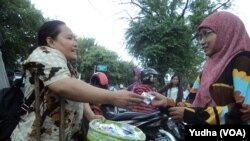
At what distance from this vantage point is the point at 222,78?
6.89 ft

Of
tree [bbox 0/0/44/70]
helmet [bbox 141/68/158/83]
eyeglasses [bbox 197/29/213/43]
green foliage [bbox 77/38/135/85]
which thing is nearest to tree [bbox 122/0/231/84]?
tree [bbox 0/0/44/70]

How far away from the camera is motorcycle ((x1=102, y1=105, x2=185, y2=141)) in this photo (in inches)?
157

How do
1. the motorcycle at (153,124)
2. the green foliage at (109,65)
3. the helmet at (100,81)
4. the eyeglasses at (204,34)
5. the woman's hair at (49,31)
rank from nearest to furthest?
the woman's hair at (49,31) < the eyeglasses at (204,34) < the motorcycle at (153,124) < the helmet at (100,81) < the green foliage at (109,65)

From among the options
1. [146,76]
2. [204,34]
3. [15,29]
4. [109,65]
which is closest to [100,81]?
[146,76]

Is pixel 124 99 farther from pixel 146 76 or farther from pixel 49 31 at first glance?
pixel 146 76

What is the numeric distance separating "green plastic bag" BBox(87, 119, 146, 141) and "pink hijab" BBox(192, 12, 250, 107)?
0.50 meters

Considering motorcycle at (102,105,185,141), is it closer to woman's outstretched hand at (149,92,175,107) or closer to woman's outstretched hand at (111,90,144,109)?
woman's outstretched hand at (149,92,175,107)

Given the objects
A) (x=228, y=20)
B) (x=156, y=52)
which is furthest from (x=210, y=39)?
(x=156, y=52)

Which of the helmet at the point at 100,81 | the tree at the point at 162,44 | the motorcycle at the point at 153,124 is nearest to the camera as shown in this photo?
the motorcycle at the point at 153,124

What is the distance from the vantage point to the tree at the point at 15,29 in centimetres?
2008

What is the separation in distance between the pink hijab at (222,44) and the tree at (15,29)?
17889 millimetres

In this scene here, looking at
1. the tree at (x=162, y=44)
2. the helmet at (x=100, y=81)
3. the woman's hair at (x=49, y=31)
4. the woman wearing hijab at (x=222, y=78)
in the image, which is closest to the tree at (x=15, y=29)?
the tree at (x=162, y=44)

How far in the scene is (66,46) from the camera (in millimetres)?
2102

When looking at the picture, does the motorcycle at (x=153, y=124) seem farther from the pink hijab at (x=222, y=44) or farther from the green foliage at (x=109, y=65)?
the green foliage at (x=109, y=65)
